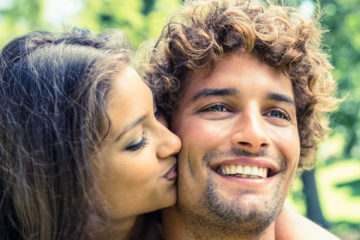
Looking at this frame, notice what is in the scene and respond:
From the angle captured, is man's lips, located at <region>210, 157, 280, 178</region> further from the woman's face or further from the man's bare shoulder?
the man's bare shoulder

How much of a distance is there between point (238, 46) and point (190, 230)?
1174mm

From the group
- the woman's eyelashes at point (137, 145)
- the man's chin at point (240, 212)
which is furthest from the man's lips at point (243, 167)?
the woman's eyelashes at point (137, 145)

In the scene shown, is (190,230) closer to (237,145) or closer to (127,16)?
(237,145)

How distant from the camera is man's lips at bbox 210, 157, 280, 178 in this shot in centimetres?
291

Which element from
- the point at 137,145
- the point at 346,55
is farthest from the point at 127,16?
the point at 137,145

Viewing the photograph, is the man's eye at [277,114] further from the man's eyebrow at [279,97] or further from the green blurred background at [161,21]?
the green blurred background at [161,21]

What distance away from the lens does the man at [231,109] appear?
2.92 metres

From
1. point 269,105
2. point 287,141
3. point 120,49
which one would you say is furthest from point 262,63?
point 120,49

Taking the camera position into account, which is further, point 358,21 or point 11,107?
point 358,21

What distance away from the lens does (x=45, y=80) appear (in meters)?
2.54

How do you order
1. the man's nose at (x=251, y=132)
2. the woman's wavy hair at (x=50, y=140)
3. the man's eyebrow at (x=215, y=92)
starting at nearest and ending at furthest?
the woman's wavy hair at (x=50, y=140) < the man's nose at (x=251, y=132) < the man's eyebrow at (x=215, y=92)

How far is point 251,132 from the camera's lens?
285cm

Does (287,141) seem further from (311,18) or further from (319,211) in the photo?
(319,211)

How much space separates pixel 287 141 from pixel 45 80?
1454 millimetres
